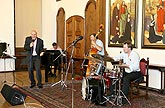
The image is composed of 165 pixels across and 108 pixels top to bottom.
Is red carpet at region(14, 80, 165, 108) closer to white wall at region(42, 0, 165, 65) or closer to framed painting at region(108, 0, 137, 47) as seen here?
white wall at region(42, 0, 165, 65)

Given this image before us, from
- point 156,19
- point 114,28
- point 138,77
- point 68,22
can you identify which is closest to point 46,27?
point 68,22

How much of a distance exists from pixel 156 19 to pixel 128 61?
152 centimetres

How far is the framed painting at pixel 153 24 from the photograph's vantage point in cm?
566

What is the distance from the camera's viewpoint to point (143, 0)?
6.10 m

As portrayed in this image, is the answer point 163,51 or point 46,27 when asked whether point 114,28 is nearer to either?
point 163,51

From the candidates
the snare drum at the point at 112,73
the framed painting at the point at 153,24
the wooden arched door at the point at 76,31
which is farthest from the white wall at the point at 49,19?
the snare drum at the point at 112,73

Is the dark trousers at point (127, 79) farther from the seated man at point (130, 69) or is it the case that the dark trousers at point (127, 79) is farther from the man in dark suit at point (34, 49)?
the man in dark suit at point (34, 49)

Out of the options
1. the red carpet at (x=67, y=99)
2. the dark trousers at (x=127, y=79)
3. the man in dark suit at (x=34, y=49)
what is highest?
the man in dark suit at (x=34, y=49)

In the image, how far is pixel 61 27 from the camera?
9961 millimetres

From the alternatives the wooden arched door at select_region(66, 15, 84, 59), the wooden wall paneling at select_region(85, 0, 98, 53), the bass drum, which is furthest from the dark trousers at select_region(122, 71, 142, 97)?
the wooden arched door at select_region(66, 15, 84, 59)

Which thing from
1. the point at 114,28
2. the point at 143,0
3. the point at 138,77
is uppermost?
the point at 143,0

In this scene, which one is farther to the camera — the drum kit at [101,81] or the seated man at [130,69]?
the seated man at [130,69]

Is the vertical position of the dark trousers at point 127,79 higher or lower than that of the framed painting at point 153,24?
lower

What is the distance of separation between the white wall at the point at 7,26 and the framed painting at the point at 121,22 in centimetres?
415
